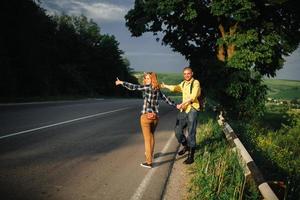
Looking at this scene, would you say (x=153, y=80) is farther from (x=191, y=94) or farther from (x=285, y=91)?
(x=285, y=91)

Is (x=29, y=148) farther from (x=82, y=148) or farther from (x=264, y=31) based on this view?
(x=264, y=31)

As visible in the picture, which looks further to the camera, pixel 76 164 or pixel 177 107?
pixel 177 107

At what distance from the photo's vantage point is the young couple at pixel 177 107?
761 centimetres

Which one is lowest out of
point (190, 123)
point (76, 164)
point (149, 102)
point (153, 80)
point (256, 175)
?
point (76, 164)

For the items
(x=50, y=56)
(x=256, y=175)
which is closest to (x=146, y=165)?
(x=256, y=175)

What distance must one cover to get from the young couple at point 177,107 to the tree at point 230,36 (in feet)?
38.6

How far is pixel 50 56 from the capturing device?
4725cm

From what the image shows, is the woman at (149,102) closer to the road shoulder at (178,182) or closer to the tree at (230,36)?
the road shoulder at (178,182)

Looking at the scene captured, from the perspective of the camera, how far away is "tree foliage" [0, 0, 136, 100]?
101ft

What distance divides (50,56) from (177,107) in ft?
137

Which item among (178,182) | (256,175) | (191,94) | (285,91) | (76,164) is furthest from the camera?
(285,91)

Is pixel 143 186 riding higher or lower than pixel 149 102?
lower

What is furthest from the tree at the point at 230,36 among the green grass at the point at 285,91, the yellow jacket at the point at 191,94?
the green grass at the point at 285,91

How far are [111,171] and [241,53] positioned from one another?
1467cm
